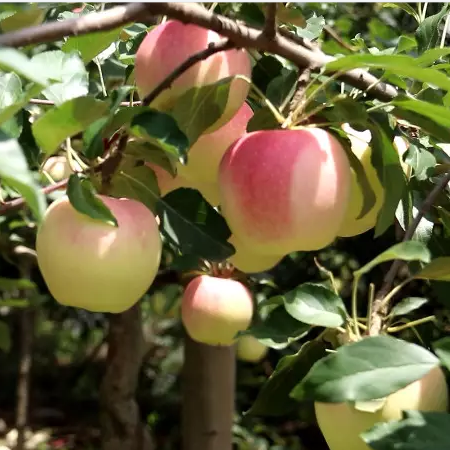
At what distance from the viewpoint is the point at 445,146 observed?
0.79 m

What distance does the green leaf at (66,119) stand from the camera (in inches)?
19.4

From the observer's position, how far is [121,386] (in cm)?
150

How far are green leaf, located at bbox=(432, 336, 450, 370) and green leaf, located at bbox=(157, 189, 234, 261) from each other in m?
0.18

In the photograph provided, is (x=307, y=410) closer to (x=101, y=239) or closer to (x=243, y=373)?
(x=243, y=373)

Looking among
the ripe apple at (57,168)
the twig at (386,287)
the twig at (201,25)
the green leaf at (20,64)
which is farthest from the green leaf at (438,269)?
the ripe apple at (57,168)

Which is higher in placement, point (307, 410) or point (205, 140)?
point (205, 140)

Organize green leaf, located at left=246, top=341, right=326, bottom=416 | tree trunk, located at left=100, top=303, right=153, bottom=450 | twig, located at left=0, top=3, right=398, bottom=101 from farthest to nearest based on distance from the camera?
1. tree trunk, located at left=100, top=303, right=153, bottom=450
2. green leaf, located at left=246, top=341, right=326, bottom=416
3. twig, located at left=0, top=3, right=398, bottom=101

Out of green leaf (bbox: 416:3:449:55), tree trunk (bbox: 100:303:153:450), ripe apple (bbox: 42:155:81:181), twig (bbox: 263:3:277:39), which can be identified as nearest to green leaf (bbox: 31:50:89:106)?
twig (bbox: 263:3:277:39)

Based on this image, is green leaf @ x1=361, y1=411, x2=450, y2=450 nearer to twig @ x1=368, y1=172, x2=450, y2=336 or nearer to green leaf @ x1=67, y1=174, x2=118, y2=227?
twig @ x1=368, y1=172, x2=450, y2=336

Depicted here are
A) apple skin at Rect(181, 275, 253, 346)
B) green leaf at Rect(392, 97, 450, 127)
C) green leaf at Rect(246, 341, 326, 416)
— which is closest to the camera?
green leaf at Rect(392, 97, 450, 127)

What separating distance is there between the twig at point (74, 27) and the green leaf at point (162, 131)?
77 millimetres

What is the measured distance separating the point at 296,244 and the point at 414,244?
11 cm

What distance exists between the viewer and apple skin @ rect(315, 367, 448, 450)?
572mm

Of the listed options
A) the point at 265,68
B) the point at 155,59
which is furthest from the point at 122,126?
the point at 265,68
